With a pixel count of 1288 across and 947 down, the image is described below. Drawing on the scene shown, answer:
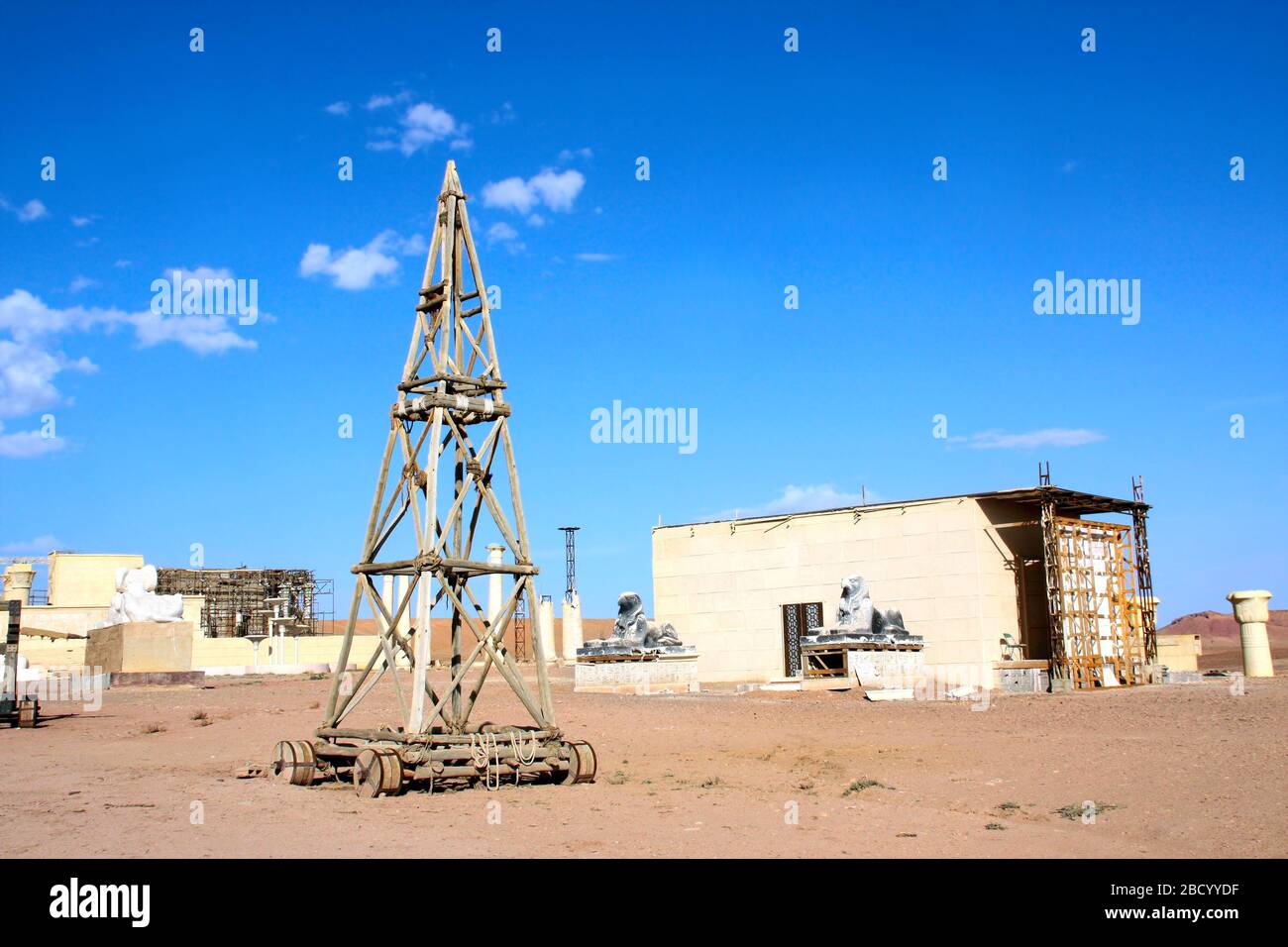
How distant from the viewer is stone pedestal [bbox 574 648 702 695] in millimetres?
29297

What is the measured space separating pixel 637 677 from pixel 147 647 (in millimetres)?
14114

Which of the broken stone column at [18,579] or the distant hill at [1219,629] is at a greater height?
the broken stone column at [18,579]

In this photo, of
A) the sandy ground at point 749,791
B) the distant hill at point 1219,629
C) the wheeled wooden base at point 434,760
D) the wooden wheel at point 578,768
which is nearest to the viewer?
the sandy ground at point 749,791

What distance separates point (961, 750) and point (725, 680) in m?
23.9

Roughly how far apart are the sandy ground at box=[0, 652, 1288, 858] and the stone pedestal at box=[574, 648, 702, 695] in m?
7.16

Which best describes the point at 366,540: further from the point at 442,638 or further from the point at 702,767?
the point at 442,638

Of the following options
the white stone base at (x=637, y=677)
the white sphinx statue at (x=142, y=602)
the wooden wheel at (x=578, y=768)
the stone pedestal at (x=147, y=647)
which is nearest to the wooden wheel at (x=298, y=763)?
the wooden wheel at (x=578, y=768)

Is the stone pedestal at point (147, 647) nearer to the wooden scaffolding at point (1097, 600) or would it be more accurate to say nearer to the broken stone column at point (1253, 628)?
the wooden scaffolding at point (1097, 600)

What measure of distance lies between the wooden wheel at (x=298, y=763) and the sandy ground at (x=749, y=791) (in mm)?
283

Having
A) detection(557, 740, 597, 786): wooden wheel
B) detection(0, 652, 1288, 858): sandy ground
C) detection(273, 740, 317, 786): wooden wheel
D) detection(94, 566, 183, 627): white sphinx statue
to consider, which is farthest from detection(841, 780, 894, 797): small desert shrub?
detection(94, 566, 183, 627): white sphinx statue

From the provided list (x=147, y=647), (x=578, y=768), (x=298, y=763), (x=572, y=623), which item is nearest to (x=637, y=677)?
(x=147, y=647)

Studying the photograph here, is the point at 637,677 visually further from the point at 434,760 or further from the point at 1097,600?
the point at 434,760

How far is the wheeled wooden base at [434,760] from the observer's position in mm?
12008

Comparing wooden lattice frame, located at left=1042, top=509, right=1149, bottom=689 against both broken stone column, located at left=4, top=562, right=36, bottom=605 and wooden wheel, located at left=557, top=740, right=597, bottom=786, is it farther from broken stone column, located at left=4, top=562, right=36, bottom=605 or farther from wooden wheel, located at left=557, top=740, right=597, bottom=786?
broken stone column, located at left=4, top=562, right=36, bottom=605
